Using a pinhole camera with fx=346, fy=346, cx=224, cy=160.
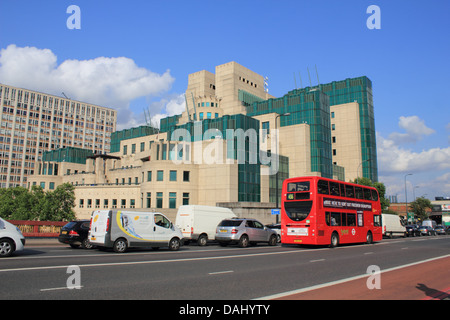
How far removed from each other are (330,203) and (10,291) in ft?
57.5

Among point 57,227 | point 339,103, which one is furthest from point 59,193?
point 339,103

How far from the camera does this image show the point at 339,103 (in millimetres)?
94562

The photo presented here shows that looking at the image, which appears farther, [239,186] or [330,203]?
[239,186]

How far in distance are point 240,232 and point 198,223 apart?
11.1 feet

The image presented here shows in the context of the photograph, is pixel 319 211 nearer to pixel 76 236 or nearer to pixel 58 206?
pixel 76 236

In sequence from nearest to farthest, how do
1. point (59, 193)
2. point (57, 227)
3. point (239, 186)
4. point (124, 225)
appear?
point (124, 225)
point (57, 227)
point (239, 186)
point (59, 193)

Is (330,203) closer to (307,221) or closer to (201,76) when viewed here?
(307,221)

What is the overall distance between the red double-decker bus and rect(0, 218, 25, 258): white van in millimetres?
14078

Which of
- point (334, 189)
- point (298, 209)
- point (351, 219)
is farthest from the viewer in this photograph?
point (351, 219)

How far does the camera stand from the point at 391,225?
128ft

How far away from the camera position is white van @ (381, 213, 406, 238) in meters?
37.7

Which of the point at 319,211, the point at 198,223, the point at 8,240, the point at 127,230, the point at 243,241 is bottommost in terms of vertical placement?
the point at 243,241

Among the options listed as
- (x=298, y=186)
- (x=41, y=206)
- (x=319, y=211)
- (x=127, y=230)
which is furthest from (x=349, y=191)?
(x=41, y=206)
